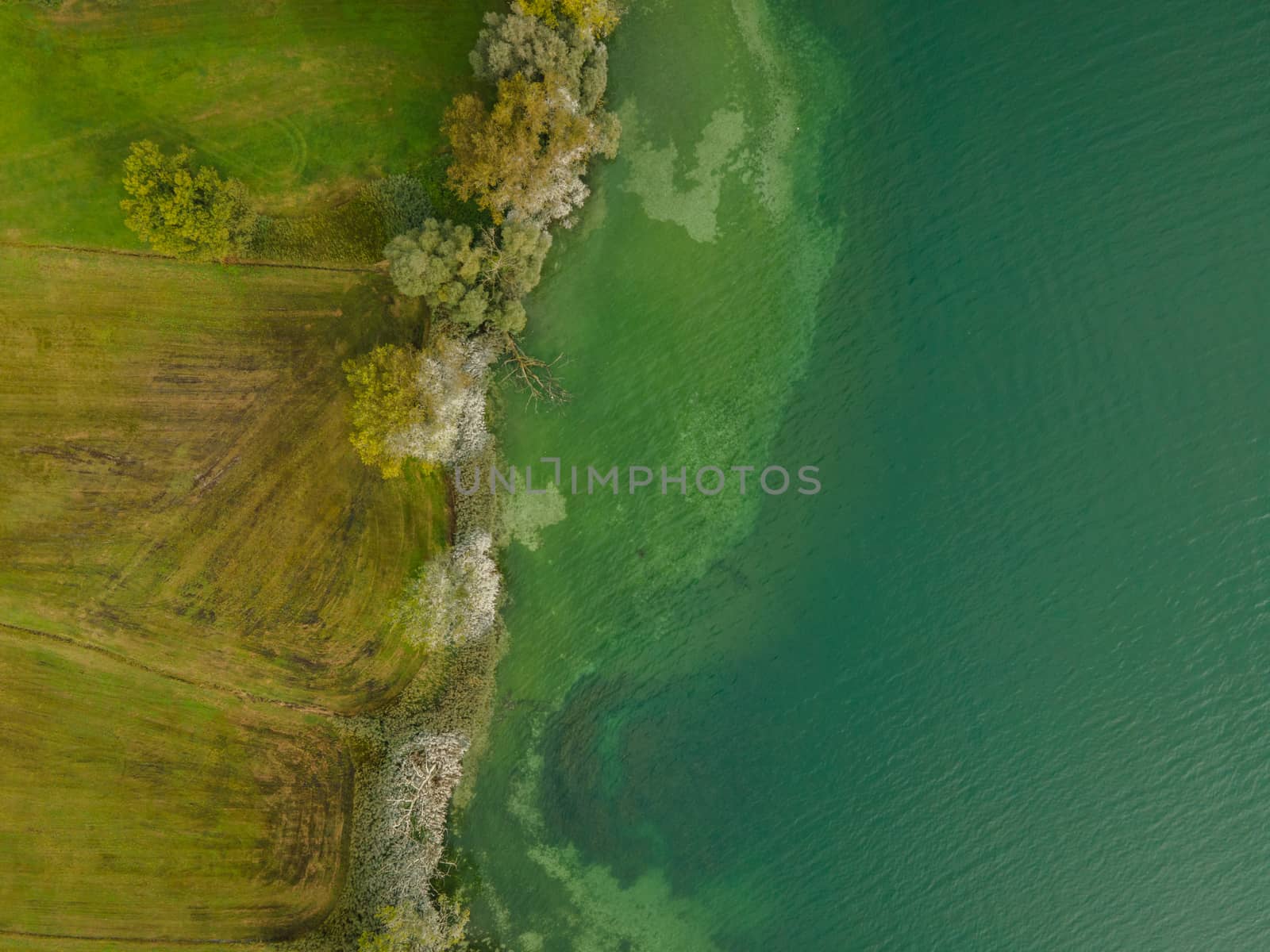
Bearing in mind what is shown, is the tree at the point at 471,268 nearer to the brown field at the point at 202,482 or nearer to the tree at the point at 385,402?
the tree at the point at 385,402

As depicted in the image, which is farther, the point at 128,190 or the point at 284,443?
the point at 284,443

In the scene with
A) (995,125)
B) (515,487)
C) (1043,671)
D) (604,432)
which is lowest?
(1043,671)

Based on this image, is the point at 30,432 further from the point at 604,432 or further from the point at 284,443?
the point at 604,432

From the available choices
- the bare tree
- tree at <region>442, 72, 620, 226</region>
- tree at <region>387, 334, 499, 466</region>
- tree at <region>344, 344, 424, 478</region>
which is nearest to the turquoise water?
the bare tree

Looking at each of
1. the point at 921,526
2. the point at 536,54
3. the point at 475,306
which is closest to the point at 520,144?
the point at 536,54

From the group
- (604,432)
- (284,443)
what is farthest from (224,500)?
(604,432)

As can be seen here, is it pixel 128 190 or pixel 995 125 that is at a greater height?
pixel 995 125
